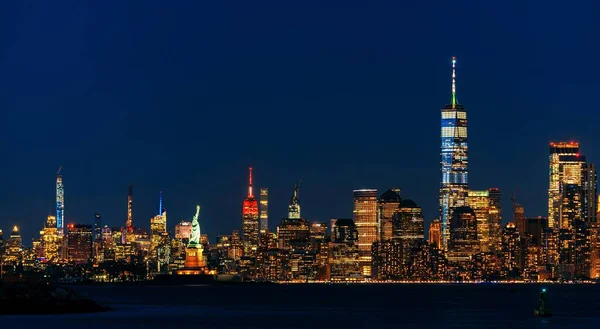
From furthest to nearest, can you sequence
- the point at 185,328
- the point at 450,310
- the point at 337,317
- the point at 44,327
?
the point at 450,310
the point at 337,317
the point at 185,328
the point at 44,327

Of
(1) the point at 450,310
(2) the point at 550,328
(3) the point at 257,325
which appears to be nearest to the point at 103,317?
(3) the point at 257,325

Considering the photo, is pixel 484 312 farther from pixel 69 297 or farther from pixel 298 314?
pixel 69 297

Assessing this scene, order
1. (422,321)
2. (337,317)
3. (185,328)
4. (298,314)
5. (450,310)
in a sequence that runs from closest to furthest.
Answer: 1. (185,328)
2. (422,321)
3. (337,317)
4. (298,314)
5. (450,310)

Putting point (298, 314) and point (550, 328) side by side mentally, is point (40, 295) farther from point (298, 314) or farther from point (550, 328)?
point (550, 328)

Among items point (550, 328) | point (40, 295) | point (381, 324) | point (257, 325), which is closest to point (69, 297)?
point (40, 295)

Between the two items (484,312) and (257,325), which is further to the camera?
(484,312)

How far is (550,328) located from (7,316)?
52555mm

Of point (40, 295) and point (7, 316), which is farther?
point (40, 295)

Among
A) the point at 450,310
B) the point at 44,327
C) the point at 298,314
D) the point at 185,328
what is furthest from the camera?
the point at 450,310

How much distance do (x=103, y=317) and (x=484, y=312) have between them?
5441 cm

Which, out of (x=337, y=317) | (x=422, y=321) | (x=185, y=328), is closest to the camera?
(x=185, y=328)

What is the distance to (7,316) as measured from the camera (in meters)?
131

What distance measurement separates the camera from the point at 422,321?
467ft

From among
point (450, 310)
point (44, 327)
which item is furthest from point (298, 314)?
point (44, 327)
